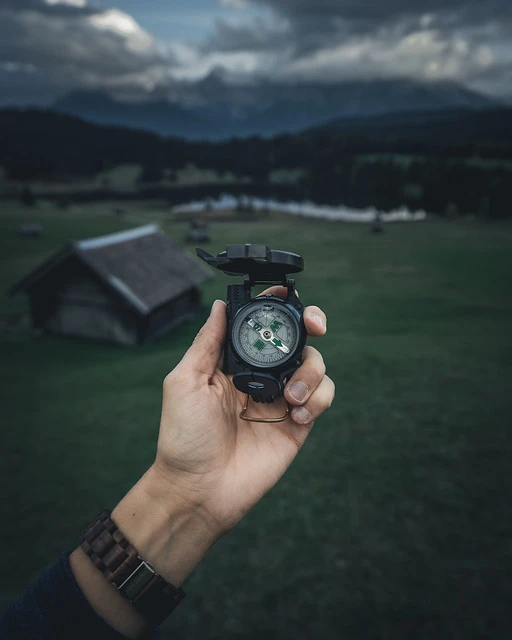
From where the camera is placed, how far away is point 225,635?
6.59 metres

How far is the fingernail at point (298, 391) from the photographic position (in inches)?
135

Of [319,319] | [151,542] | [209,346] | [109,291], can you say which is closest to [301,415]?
[319,319]

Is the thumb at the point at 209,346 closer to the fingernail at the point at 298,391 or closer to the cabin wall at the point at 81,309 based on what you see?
the fingernail at the point at 298,391

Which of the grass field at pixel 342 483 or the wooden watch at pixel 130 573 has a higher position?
the wooden watch at pixel 130 573

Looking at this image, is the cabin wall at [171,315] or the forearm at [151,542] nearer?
the forearm at [151,542]

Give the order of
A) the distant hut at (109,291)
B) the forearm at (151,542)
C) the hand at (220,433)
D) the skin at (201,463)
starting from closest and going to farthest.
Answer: the forearm at (151,542), the skin at (201,463), the hand at (220,433), the distant hut at (109,291)

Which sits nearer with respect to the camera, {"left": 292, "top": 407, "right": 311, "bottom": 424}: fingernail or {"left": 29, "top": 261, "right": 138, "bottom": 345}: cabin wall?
{"left": 292, "top": 407, "right": 311, "bottom": 424}: fingernail

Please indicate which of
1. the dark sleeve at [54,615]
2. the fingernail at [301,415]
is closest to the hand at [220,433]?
the fingernail at [301,415]

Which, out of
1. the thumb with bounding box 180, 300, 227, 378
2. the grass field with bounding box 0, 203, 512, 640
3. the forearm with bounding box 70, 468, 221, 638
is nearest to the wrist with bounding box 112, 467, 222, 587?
the forearm with bounding box 70, 468, 221, 638

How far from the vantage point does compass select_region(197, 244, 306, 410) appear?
353cm

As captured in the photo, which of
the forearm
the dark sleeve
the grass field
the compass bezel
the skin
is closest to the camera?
the dark sleeve

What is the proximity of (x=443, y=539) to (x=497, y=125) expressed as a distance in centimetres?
21359

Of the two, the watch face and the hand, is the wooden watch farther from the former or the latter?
the watch face

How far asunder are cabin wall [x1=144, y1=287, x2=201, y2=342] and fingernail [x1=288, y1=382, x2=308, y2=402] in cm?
1678
